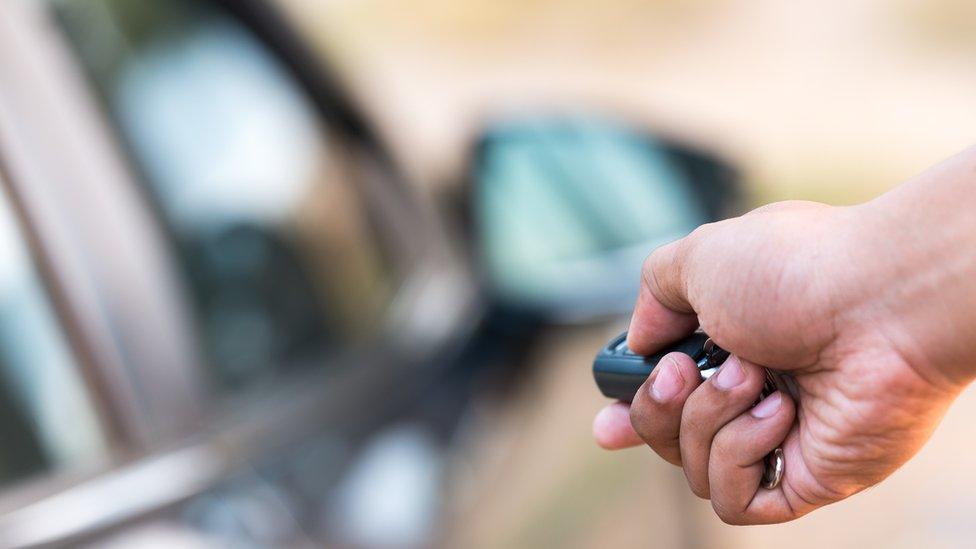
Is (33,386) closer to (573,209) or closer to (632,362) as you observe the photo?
(632,362)

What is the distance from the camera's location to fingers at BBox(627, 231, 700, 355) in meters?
1.36

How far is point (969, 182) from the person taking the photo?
1138mm

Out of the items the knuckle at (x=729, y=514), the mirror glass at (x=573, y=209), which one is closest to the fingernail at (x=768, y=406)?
the knuckle at (x=729, y=514)

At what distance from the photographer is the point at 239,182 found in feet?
7.48

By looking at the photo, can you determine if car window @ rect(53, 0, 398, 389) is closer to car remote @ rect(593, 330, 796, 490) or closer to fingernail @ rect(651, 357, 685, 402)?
car remote @ rect(593, 330, 796, 490)

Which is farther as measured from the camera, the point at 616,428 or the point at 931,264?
the point at 616,428

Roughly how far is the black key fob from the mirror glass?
1118 mm

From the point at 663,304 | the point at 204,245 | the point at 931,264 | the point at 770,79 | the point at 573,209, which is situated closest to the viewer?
the point at 931,264

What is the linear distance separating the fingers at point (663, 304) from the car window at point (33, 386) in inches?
34.6

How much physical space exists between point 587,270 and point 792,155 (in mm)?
10326

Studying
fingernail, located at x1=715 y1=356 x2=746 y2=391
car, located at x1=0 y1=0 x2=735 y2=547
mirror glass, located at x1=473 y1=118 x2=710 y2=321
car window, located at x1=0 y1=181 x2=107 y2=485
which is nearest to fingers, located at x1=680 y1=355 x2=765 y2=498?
fingernail, located at x1=715 y1=356 x2=746 y2=391

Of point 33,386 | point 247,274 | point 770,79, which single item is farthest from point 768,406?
point 770,79

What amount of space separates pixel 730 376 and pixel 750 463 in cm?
11

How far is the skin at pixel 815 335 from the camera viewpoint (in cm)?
116
